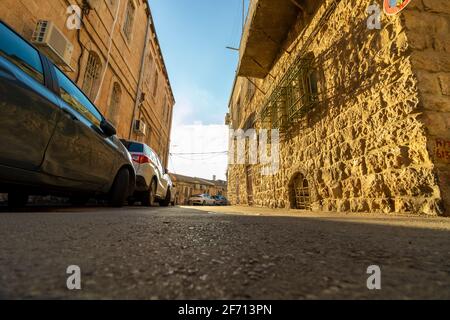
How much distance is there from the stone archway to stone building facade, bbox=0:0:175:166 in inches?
239

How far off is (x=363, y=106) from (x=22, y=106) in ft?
13.5

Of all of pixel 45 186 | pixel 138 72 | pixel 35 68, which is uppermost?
pixel 138 72

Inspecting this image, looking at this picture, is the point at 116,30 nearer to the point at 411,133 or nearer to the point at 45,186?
the point at 45,186

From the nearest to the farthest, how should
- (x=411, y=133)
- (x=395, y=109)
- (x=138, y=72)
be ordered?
(x=411, y=133) → (x=395, y=109) → (x=138, y=72)

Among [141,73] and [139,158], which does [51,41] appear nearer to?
[139,158]

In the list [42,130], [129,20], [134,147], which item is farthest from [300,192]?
[129,20]

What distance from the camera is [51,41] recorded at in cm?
444

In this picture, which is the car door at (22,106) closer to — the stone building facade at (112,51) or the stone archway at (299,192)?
the stone building facade at (112,51)

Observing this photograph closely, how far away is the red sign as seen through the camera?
2774 millimetres

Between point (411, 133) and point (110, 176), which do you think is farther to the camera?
point (110, 176)

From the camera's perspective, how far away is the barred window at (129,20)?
867 cm
